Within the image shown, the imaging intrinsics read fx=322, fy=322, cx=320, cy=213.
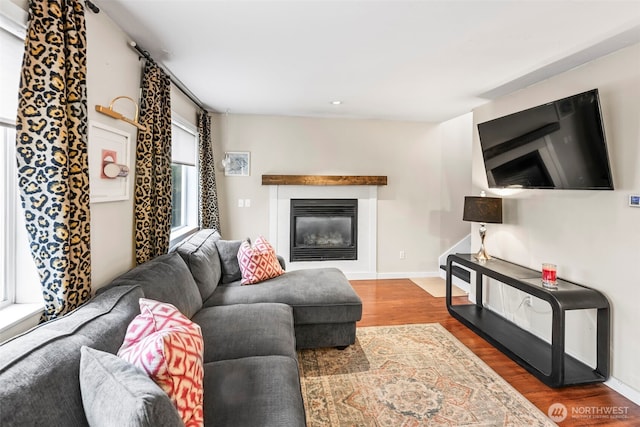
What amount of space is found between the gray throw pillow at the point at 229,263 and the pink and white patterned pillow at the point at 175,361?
70.4 inches

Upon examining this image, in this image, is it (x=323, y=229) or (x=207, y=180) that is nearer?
(x=207, y=180)

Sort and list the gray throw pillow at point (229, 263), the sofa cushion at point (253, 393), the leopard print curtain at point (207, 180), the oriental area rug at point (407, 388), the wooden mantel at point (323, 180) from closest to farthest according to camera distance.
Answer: the sofa cushion at point (253, 393) < the oriental area rug at point (407, 388) < the gray throw pillow at point (229, 263) < the leopard print curtain at point (207, 180) < the wooden mantel at point (323, 180)

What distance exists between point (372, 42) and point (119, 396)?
7.73 feet

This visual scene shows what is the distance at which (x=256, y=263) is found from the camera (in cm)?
296

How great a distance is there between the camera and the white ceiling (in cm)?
183

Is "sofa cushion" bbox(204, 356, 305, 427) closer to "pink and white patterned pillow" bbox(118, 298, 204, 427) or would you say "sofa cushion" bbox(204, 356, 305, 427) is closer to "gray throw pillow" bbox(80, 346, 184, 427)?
"pink and white patterned pillow" bbox(118, 298, 204, 427)

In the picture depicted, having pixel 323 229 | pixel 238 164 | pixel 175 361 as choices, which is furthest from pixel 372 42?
pixel 323 229

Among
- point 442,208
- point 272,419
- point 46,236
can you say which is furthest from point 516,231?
point 46,236

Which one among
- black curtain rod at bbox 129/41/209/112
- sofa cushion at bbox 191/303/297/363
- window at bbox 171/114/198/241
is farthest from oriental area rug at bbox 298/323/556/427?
black curtain rod at bbox 129/41/209/112

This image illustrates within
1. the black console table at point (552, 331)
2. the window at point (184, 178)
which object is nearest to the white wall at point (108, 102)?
the window at point (184, 178)

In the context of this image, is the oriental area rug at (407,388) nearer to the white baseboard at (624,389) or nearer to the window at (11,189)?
the white baseboard at (624,389)

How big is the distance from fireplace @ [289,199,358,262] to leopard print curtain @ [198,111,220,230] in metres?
1.08

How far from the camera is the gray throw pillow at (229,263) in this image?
10.1ft

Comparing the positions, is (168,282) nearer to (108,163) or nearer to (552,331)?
(108,163)
